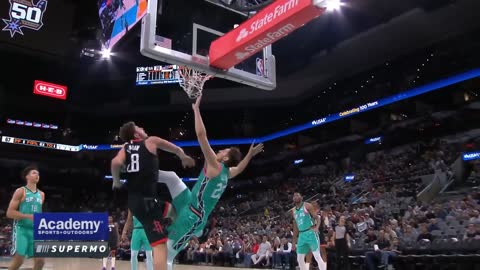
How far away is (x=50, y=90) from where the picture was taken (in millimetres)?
29609

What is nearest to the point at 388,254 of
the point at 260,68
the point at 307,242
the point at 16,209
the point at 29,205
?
the point at 307,242

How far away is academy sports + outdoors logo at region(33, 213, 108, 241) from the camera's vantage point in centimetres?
841

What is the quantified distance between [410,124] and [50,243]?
64.3 feet

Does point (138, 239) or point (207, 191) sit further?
point (138, 239)

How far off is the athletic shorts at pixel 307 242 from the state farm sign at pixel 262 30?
368 cm

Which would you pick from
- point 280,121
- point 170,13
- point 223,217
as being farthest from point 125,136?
point 280,121

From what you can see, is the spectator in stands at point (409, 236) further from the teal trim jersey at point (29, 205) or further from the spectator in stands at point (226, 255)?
the teal trim jersey at point (29, 205)

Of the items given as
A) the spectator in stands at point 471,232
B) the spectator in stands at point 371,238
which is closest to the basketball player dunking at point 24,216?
the spectator in stands at point 371,238

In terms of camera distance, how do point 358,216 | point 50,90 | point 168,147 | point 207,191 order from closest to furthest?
1. point 168,147
2. point 207,191
3. point 358,216
4. point 50,90

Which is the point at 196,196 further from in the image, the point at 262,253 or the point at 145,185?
the point at 262,253

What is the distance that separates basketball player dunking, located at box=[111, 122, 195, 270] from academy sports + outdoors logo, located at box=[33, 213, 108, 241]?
187 inches

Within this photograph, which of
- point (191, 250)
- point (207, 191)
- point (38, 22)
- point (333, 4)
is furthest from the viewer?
point (191, 250)

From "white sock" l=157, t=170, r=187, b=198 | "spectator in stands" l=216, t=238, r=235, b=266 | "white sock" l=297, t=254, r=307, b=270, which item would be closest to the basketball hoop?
"white sock" l=157, t=170, r=187, b=198

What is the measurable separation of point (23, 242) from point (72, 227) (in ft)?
8.59
